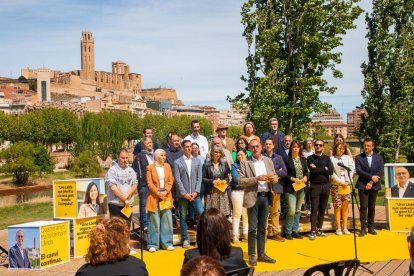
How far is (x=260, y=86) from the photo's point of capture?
1692cm

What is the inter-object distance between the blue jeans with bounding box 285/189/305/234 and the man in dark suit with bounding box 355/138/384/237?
1283 millimetres

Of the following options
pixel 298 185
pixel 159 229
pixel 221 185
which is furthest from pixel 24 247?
pixel 298 185

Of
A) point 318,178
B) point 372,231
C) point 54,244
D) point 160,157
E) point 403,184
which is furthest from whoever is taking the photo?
point 403,184

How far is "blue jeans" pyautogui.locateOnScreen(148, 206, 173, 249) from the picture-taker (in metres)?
8.95

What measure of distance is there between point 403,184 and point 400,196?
0.85 ft

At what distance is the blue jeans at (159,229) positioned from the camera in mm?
8945

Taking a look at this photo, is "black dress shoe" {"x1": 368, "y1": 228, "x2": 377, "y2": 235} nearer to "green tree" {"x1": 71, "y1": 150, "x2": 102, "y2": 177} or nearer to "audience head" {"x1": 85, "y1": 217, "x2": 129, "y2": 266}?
"audience head" {"x1": 85, "y1": 217, "x2": 129, "y2": 266}

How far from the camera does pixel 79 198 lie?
9.00 meters

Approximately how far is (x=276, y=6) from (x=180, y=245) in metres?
11.0

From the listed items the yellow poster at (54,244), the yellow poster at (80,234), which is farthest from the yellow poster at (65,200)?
the yellow poster at (54,244)

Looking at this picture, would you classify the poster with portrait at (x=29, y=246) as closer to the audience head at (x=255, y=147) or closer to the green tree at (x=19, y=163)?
the audience head at (x=255, y=147)

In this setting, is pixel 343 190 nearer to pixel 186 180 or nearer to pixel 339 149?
pixel 339 149

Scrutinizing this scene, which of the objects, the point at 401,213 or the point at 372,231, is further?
the point at 401,213

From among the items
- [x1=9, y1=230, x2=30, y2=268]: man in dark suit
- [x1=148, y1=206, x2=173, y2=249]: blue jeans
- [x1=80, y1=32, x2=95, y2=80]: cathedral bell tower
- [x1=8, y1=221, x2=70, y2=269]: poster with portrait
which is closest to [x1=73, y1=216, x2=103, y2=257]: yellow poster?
[x1=8, y1=221, x2=70, y2=269]: poster with portrait
